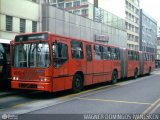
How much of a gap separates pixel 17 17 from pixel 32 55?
60.3ft

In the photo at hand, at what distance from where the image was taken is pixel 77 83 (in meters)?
15.0

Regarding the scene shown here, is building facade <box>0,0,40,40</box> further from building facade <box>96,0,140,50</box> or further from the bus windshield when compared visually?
building facade <box>96,0,140,50</box>

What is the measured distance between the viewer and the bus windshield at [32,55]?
504 inches

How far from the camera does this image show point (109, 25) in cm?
5281

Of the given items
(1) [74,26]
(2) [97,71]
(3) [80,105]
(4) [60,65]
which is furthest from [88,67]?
(1) [74,26]

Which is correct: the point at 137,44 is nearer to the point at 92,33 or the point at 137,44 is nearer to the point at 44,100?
the point at 92,33

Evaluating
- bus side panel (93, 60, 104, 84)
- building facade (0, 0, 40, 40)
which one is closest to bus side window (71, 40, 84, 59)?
bus side panel (93, 60, 104, 84)

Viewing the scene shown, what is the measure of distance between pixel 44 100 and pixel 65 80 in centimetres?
162

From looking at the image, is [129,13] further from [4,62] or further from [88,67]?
[4,62]

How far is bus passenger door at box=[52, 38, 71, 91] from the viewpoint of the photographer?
511 inches

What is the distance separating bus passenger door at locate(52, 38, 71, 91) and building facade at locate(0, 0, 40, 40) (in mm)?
16069

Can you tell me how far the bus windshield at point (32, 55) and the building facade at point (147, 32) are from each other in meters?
83.4

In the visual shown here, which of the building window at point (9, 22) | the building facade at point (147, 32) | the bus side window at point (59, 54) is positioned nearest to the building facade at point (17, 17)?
the building window at point (9, 22)

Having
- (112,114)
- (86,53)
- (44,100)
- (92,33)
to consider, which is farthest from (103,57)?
(92,33)
